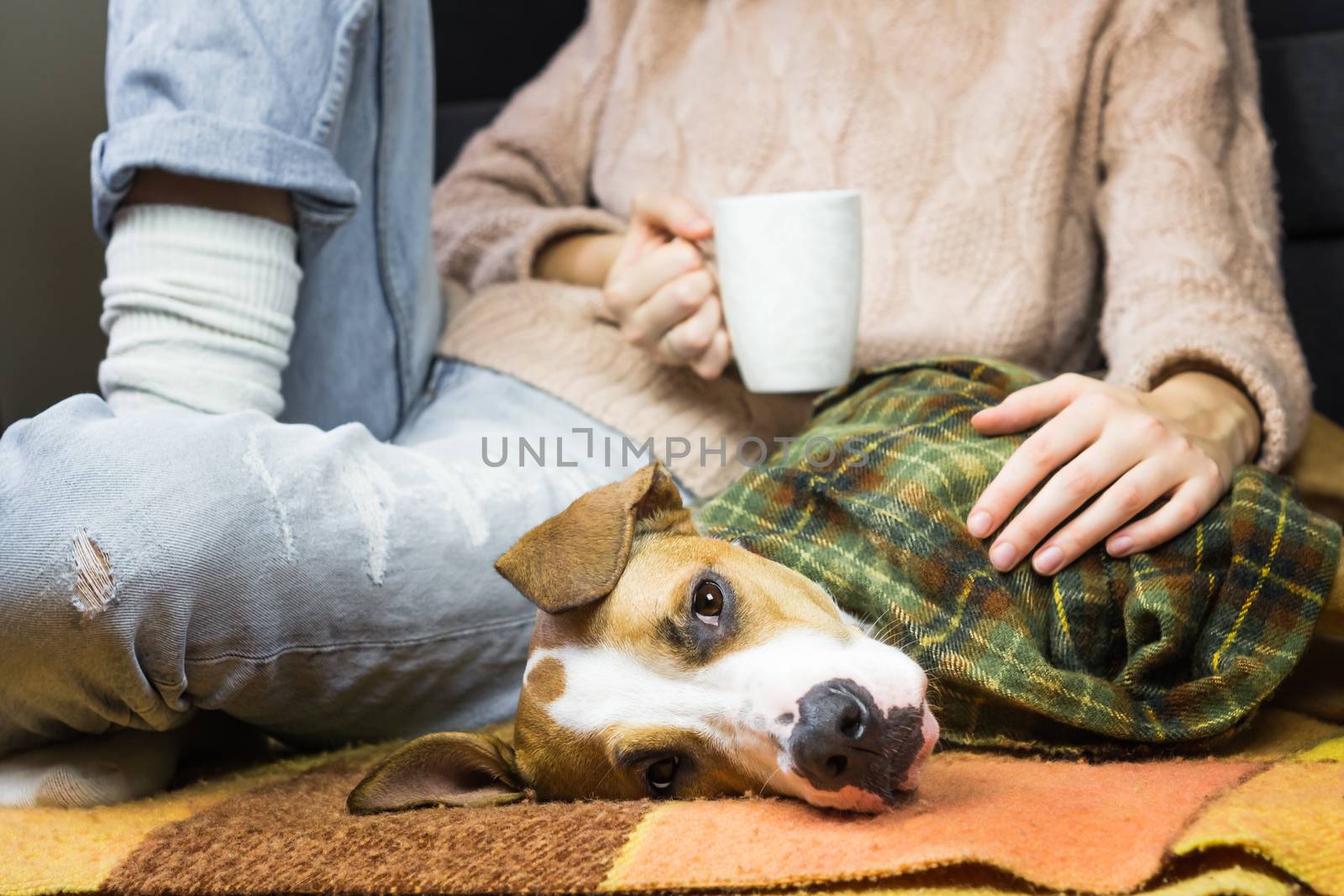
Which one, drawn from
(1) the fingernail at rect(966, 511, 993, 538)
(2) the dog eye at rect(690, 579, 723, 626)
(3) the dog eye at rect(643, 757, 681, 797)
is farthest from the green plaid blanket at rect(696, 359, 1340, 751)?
(3) the dog eye at rect(643, 757, 681, 797)

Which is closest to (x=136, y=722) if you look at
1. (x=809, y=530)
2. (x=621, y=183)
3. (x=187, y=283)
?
(x=187, y=283)

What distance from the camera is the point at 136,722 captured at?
1.18m

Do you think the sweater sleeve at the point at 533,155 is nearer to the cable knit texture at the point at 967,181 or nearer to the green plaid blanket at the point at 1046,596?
the cable knit texture at the point at 967,181

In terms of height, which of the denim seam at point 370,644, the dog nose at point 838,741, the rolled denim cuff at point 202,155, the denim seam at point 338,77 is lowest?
the denim seam at point 370,644

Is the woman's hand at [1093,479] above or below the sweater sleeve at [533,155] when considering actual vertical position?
below

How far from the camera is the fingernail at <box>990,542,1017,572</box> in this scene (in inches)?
Result: 46.1

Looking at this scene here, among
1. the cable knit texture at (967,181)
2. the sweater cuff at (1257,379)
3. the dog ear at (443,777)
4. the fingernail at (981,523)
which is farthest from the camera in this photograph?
the cable knit texture at (967,181)

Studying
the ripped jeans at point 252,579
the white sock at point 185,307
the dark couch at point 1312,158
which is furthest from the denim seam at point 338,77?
the dark couch at point 1312,158

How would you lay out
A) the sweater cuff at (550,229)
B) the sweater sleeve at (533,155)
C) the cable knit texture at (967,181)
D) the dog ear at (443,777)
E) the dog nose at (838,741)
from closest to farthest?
the dog nose at (838,741), the dog ear at (443,777), the cable knit texture at (967,181), the sweater cuff at (550,229), the sweater sleeve at (533,155)

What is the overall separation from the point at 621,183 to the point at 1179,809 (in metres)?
1.47

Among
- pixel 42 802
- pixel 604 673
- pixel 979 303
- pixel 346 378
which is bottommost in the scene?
pixel 42 802

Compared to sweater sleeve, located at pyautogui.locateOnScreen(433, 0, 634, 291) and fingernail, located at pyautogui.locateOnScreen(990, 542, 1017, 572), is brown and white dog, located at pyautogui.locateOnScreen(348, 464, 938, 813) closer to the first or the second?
fingernail, located at pyautogui.locateOnScreen(990, 542, 1017, 572)

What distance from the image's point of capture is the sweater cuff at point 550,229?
192cm

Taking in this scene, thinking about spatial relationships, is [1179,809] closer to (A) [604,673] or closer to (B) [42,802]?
(A) [604,673]
